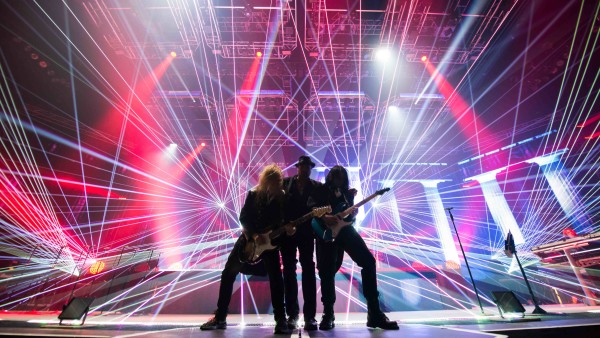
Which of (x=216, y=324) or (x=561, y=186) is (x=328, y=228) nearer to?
(x=216, y=324)

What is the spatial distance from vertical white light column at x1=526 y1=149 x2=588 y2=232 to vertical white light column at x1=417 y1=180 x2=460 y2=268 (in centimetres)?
403

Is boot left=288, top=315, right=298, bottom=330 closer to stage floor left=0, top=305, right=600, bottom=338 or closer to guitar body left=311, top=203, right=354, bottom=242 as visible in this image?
stage floor left=0, top=305, right=600, bottom=338

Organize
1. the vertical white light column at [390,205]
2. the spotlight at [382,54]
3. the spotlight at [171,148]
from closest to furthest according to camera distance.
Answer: the spotlight at [382,54], the spotlight at [171,148], the vertical white light column at [390,205]

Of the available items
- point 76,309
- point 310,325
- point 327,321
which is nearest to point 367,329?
point 327,321

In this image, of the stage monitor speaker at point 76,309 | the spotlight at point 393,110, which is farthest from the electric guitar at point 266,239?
the spotlight at point 393,110

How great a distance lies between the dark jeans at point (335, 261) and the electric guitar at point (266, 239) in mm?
331

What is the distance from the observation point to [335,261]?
106 inches

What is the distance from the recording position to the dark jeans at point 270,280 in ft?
7.80

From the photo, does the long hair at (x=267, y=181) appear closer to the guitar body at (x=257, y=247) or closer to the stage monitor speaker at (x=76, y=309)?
the guitar body at (x=257, y=247)

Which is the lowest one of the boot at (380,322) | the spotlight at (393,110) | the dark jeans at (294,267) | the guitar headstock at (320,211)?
the boot at (380,322)

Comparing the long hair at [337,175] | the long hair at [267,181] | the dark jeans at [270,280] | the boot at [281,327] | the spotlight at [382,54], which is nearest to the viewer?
the boot at [281,327]

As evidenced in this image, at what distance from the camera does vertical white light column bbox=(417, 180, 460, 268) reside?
11.5 m

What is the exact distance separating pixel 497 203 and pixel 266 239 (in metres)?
13.3

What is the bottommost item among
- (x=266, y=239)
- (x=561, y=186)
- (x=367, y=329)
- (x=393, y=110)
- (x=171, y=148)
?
(x=367, y=329)
